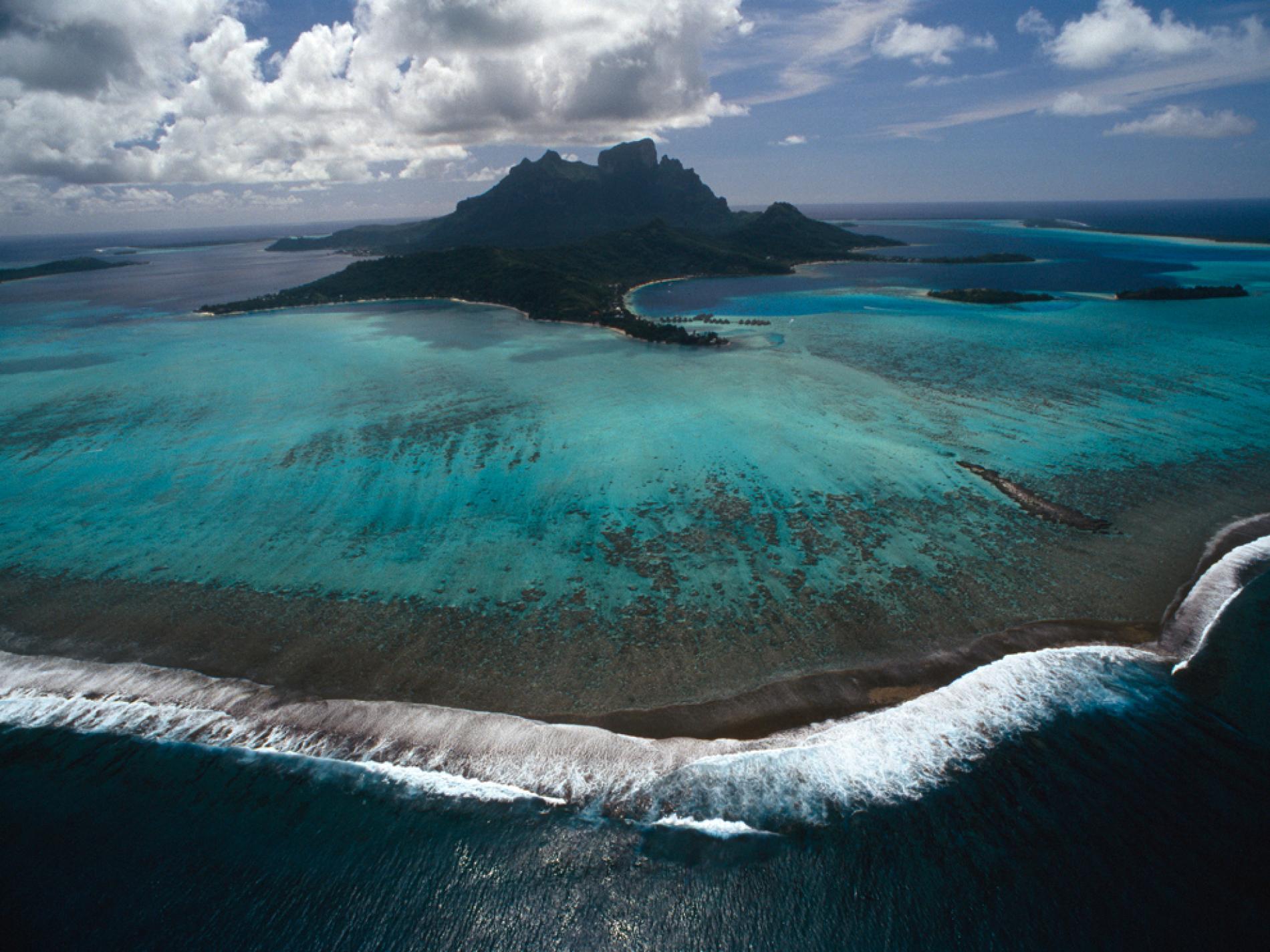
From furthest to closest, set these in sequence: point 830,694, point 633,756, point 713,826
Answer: point 830,694, point 633,756, point 713,826

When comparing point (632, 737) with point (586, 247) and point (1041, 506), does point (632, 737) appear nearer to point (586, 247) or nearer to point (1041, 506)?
point (1041, 506)

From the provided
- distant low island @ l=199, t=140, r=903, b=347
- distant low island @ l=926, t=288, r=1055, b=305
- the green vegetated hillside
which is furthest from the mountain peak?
distant low island @ l=926, t=288, r=1055, b=305

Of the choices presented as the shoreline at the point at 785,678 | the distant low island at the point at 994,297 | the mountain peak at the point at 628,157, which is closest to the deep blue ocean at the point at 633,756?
the shoreline at the point at 785,678

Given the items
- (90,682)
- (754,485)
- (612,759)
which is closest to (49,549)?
(90,682)

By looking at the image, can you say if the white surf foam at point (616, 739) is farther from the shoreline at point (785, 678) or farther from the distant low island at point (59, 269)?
the distant low island at point (59, 269)

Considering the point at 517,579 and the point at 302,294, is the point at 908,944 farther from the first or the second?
the point at 302,294

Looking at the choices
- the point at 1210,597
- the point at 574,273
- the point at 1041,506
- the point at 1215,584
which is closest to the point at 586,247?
the point at 574,273
